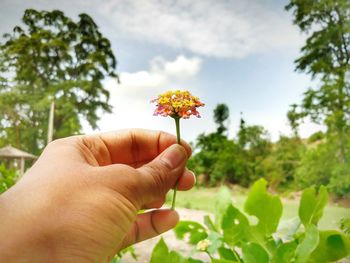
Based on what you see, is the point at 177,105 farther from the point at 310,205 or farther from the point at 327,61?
the point at 327,61

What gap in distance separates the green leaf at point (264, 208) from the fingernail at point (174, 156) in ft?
0.23

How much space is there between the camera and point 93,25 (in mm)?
Answer: 6453

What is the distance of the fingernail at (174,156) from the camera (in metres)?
0.26

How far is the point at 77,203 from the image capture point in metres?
0.22

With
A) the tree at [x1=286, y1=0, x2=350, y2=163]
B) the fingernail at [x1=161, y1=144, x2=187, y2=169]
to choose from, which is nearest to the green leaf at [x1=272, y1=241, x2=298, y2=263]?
the fingernail at [x1=161, y1=144, x2=187, y2=169]

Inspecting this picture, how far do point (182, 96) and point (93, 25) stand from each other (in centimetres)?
660

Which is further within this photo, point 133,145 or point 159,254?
point 133,145

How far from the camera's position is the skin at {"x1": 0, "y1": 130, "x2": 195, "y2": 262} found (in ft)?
0.64

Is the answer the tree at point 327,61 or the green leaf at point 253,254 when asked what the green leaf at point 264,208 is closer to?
the green leaf at point 253,254

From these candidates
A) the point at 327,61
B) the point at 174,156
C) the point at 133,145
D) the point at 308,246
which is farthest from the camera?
the point at 327,61

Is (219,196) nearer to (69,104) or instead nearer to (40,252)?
(40,252)

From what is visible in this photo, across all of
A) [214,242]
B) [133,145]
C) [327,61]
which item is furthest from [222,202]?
[327,61]

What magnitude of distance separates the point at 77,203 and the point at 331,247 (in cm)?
13

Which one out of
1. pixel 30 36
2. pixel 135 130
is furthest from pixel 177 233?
pixel 30 36
